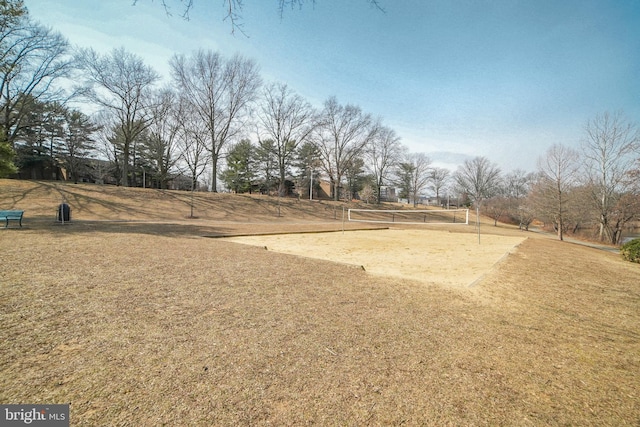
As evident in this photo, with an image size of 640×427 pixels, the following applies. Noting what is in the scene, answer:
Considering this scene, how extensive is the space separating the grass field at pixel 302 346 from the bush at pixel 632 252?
9.86 metres

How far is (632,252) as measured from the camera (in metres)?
12.0

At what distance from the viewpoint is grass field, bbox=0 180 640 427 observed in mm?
1942

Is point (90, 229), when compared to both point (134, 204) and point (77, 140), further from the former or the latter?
point (77, 140)

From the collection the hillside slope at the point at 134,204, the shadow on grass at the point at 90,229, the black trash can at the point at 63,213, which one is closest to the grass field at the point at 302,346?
the shadow on grass at the point at 90,229

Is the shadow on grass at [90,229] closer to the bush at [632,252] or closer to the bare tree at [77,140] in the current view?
the bush at [632,252]

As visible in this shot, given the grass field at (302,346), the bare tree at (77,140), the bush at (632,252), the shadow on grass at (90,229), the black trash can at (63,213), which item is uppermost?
the bare tree at (77,140)

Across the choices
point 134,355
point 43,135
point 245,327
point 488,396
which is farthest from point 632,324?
point 43,135

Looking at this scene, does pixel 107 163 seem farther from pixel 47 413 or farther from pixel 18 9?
pixel 47 413

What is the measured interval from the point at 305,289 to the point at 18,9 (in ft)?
83.5

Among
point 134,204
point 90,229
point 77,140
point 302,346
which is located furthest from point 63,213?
point 77,140

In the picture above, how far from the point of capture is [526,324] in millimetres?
3842

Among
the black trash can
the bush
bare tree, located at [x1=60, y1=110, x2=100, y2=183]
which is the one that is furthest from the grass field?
bare tree, located at [x1=60, y1=110, x2=100, y2=183]

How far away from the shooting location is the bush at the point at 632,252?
11.8 metres

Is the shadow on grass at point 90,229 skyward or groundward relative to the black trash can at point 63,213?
groundward
